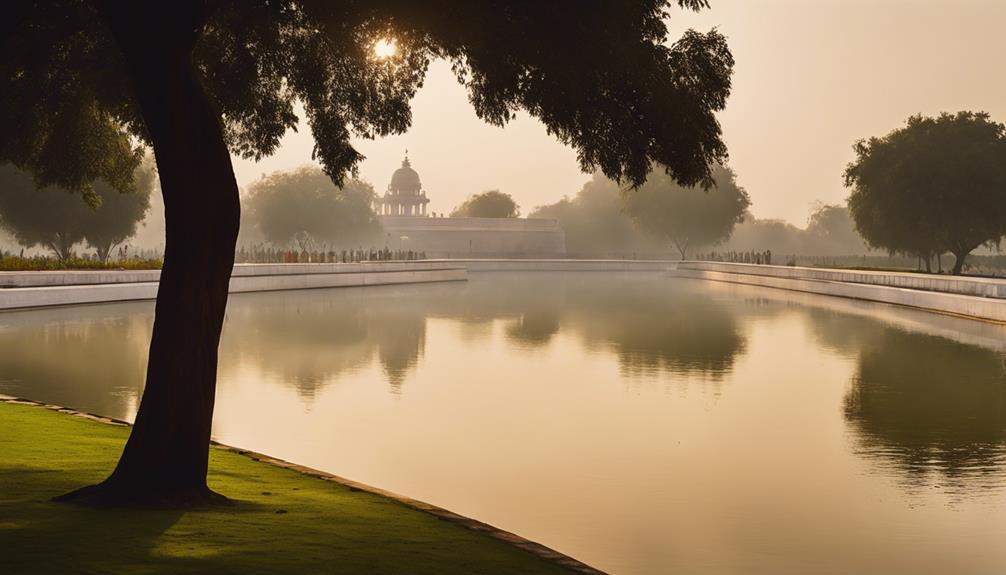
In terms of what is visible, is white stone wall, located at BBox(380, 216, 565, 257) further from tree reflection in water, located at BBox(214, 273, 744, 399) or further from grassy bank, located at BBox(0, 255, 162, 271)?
grassy bank, located at BBox(0, 255, 162, 271)

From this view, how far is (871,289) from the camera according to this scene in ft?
143

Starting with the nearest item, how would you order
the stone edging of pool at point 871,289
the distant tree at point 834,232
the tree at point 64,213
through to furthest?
the stone edging of pool at point 871,289
the tree at point 64,213
the distant tree at point 834,232

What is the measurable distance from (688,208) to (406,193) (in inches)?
2022

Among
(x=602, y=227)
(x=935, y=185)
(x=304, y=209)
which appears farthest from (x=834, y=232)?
(x=935, y=185)

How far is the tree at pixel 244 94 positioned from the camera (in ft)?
28.2

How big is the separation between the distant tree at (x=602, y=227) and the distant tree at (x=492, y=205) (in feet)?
22.0

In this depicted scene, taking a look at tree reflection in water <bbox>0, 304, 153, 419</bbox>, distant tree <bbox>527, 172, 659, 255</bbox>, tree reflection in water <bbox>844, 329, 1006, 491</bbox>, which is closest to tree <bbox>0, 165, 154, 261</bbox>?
tree reflection in water <bbox>0, 304, 153, 419</bbox>

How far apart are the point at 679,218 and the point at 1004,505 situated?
92.3m

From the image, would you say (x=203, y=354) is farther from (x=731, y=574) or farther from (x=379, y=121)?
(x=379, y=121)

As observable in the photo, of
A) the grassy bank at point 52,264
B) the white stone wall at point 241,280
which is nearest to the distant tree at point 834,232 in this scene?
the white stone wall at point 241,280

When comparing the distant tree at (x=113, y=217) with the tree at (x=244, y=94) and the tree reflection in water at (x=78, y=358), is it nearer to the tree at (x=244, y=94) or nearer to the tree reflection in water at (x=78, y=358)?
the tree reflection in water at (x=78, y=358)

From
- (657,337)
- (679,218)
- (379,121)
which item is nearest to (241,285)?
(657,337)

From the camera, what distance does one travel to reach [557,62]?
32.1ft

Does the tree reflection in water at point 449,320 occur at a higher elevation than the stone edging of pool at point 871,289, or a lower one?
lower
